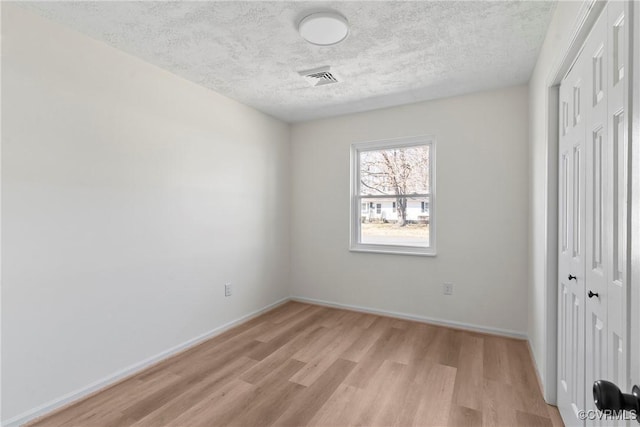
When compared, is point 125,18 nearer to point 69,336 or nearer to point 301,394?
point 69,336

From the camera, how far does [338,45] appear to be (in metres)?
2.28

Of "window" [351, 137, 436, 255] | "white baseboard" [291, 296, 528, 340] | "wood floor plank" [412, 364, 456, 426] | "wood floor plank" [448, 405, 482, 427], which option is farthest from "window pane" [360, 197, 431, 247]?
"wood floor plank" [448, 405, 482, 427]

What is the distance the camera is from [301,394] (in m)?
2.14

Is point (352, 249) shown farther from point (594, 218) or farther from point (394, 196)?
point (594, 218)

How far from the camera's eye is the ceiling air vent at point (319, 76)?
8.77 feet

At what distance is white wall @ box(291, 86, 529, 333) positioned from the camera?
307cm

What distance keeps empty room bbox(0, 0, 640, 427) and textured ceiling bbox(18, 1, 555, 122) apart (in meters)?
0.02

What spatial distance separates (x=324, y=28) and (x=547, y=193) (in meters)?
1.85

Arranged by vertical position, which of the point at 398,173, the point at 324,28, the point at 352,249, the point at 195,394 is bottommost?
the point at 195,394

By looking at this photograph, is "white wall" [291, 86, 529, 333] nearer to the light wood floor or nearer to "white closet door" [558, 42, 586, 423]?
the light wood floor

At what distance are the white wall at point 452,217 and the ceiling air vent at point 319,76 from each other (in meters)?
1.06

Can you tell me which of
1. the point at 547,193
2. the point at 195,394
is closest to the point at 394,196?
the point at 547,193

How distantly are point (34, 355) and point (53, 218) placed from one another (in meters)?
0.87

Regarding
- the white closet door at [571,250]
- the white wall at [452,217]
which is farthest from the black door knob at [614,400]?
the white wall at [452,217]
